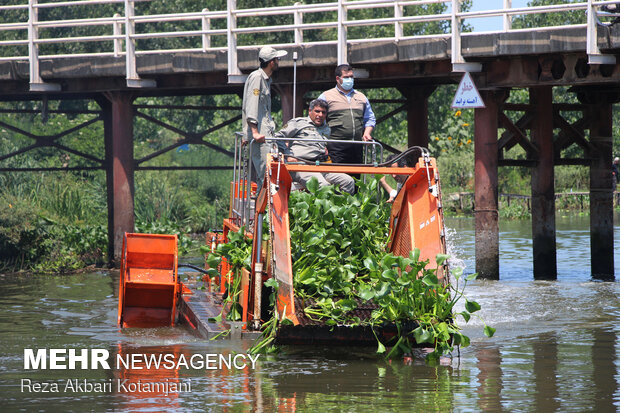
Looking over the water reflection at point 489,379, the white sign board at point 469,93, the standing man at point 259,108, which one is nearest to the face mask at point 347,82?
the standing man at point 259,108

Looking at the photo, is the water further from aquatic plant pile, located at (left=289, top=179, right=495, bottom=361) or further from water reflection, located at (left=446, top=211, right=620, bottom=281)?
water reflection, located at (left=446, top=211, right=620, bottom=281)

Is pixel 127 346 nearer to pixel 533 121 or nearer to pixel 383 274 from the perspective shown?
pixel 383 274

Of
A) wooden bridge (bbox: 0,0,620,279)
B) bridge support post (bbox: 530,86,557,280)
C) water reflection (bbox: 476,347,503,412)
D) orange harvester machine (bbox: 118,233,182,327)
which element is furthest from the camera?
bridge support post (bbox: 530,86,557,280)

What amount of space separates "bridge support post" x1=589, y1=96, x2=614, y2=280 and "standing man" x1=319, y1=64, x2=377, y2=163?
8013mm

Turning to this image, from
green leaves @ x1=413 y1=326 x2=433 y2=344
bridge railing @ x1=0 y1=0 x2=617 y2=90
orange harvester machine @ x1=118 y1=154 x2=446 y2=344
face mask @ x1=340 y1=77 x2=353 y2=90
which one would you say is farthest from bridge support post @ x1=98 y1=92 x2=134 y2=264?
green leaves @ x1=413 y1=326 x2=433 y2=344

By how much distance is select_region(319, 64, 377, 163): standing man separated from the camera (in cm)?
1235

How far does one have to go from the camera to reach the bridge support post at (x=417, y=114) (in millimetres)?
21047

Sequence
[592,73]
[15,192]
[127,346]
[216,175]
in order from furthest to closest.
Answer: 1. [216,175]
2. [15,192]
3. [592,73]
4. [127,346]

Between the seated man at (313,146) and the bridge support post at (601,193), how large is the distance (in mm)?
8697

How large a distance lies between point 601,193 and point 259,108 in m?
9.34

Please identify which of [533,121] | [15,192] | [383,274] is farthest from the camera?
[15,192]

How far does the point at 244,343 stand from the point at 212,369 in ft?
2.16

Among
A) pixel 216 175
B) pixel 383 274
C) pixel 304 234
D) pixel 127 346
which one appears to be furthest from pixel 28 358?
pixel 216 175

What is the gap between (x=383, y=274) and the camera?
378 inches
